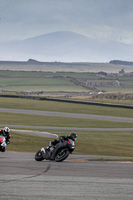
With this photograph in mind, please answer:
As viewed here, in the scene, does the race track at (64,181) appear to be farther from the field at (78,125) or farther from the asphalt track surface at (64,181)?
the field at (78,125)

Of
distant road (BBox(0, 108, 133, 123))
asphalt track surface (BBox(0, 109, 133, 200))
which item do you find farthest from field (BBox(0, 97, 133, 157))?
asphalt track surface (BBox(0, 109, 133, 200))

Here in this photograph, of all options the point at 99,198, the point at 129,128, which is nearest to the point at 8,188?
the point at 99,198

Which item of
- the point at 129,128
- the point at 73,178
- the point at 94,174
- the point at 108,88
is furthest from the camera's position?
the point at 108,88

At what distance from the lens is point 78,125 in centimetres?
6034

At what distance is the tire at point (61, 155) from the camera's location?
21.8 m

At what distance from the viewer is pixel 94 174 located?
58.1ft

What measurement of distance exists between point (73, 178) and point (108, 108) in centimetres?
7122

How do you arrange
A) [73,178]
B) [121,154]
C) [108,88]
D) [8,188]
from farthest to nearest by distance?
[108,88]
[121,154]
[73,178]
[8,188]

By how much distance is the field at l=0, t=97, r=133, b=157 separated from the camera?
3440cm

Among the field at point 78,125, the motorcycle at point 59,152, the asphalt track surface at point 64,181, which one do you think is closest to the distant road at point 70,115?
the field at point 78,125

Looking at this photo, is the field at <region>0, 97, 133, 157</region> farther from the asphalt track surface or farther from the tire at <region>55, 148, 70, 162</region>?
the asphalt track surface

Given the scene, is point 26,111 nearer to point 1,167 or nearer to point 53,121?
point 53,121

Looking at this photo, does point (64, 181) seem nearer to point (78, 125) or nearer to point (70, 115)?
point (78, 125)

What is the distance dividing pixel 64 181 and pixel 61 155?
6.09 m
